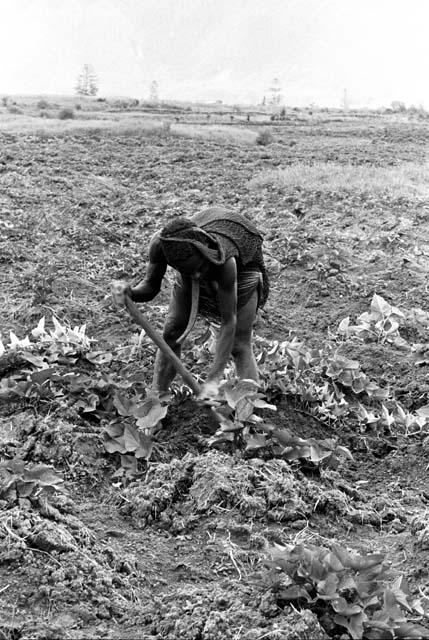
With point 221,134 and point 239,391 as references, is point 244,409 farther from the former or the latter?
point 221,134

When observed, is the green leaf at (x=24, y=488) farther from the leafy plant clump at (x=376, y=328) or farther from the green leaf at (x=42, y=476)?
the leafy plant clump at (x=376, y=328)

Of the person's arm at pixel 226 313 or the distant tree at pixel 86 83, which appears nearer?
the person's arm at pixel 226 313

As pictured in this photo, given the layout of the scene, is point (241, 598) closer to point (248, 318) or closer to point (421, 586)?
point (421, 586)

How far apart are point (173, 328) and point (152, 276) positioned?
40 centimetres

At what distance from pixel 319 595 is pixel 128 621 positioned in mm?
640

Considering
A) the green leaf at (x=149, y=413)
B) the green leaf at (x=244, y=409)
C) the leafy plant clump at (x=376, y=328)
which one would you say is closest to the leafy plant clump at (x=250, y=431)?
the green leaf at (x=244, y=409)

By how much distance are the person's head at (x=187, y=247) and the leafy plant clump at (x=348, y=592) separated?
1.32 meters

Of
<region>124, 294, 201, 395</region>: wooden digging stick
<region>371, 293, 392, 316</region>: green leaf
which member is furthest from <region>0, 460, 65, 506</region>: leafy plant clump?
<region>371, 293, 392, 316</region>: green leaf

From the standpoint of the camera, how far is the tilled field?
2389 millimetres

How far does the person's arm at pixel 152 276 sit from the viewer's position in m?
3.45

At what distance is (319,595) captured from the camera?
2.26 meters

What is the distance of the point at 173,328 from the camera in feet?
12.5

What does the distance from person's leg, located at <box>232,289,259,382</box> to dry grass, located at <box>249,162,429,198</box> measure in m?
7.30

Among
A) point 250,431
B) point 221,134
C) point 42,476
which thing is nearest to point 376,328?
point 250,431
